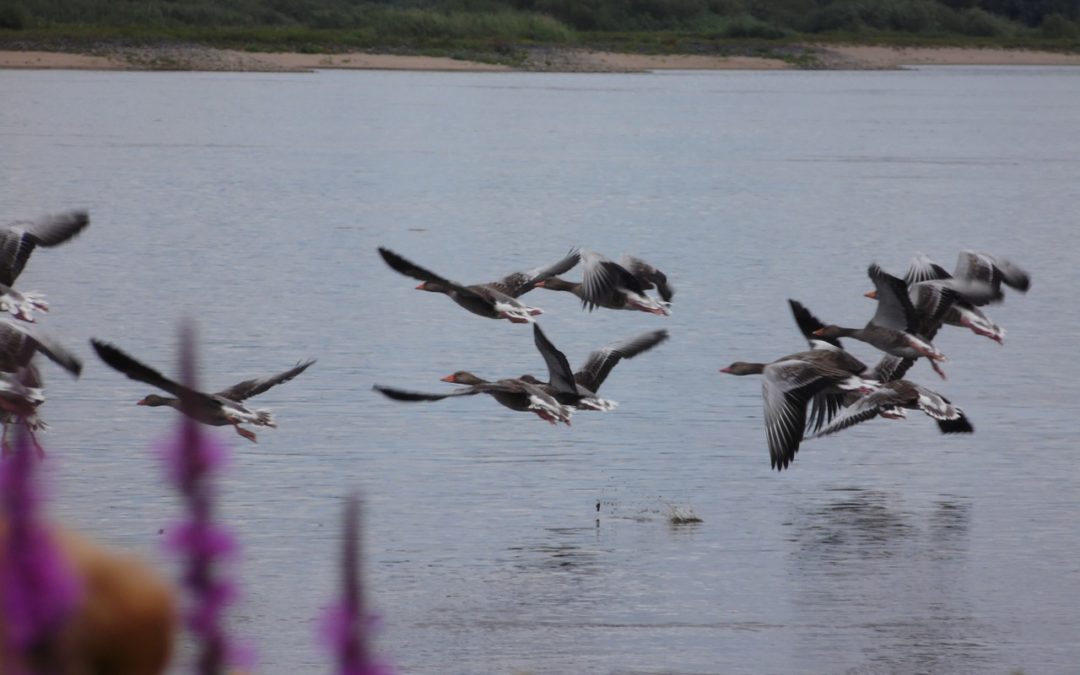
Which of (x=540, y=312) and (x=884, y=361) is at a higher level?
(x=540, y=312)

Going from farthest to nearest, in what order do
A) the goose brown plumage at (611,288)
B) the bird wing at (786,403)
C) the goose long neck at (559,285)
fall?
the goose long neck at (559,285)
the goose brown plumage at (611,288)
the bird wing at (786,403)

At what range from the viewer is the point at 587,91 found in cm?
9000

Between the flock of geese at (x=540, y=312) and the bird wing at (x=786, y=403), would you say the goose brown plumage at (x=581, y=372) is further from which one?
the bird wing at (x=786, y=403)

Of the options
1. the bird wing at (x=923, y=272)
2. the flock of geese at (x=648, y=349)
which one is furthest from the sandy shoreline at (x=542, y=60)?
the bird wing at (x=923, y=272)

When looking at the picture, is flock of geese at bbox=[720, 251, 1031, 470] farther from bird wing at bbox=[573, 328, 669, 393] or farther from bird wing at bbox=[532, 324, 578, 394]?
bird wing at bbox=[532, 324, 578, 394]

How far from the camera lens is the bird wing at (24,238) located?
13.6 meters

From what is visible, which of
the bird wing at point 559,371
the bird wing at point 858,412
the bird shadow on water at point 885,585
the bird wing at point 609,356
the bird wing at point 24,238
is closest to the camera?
the bird shadow on water at point 885,585

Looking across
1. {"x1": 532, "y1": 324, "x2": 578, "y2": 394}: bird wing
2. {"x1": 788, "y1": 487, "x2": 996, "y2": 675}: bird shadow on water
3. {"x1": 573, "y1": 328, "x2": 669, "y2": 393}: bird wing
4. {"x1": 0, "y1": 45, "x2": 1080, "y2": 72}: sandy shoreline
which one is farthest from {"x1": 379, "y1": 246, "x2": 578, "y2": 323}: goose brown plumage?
{"x1": 0, "y1": 45, "x2": 1080, "y2": 72}: sandy shoreline

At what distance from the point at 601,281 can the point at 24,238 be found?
14.8ft

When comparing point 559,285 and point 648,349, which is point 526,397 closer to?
point 648,349

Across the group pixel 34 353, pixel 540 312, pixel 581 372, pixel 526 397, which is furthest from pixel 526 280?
pixel 34 353

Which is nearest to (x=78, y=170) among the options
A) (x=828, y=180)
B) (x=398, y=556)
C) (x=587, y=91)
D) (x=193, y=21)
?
(x=828, y=180)

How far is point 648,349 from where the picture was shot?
526 inches

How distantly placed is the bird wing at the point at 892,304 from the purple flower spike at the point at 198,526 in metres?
11.8
